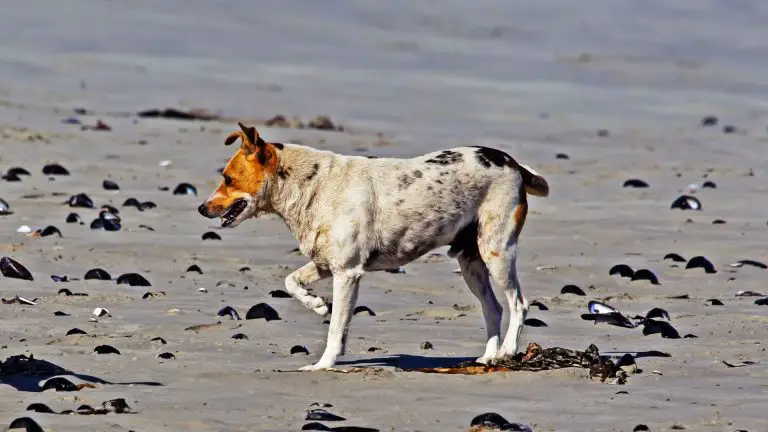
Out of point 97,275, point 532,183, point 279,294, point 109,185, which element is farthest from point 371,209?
point 109,185

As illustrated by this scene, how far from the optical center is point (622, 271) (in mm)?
12008

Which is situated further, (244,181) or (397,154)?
(397,154)

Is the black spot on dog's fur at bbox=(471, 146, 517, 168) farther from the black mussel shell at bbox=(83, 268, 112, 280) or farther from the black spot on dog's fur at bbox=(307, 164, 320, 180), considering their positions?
the black mussel shell at bbox=(83, 268, 112, 280)

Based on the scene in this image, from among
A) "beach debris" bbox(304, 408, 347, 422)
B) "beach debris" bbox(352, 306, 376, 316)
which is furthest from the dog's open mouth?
"beach debris" bbox(304, 408, 347, 422)

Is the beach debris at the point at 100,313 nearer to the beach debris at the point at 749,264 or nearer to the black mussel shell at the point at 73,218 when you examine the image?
the black mussel shell at the point at 73,218

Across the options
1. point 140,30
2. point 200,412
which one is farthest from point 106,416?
point 140,30

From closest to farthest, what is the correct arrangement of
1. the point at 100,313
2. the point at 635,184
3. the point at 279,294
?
the point at 100,313 → the point at 279,294 → the point at 635,184

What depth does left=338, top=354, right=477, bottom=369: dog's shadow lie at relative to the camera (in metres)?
8.59

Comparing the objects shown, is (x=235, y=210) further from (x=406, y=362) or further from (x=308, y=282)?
(x=406, y=362)

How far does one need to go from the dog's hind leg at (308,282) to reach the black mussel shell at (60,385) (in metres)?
1.80

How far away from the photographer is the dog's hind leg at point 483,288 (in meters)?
9.12

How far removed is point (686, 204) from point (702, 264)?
304 cm

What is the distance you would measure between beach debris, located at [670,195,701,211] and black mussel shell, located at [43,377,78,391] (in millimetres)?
9016

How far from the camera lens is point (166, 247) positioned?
1248cm
